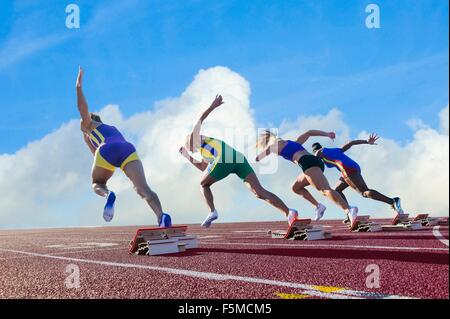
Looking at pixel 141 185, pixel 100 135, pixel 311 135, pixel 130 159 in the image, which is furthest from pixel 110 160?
pixel 311 135

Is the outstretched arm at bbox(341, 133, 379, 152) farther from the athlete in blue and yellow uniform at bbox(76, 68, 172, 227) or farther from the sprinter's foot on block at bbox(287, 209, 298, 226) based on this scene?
the athlete in blue and yellow uniform at bbox(76, 68, 172, 227)

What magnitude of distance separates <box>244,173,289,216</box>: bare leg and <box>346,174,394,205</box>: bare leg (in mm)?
3289

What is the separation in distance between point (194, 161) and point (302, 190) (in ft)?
8.69

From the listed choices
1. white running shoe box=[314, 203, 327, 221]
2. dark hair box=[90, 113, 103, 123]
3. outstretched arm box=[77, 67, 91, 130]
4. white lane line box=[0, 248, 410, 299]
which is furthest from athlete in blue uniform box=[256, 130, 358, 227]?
white lane line box=[0, 248, 410, 299]

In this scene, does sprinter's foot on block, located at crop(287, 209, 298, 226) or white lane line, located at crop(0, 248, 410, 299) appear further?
sprinter's foot on block, located at crop(287, 209, 298, 226)

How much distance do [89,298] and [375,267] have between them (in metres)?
2.50

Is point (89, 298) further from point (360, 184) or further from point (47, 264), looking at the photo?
point (360, 184)

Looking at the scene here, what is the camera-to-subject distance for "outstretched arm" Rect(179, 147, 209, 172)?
823cm

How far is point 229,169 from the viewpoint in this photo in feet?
25.0

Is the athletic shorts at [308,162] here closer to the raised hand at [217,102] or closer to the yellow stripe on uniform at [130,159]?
the raised hand at [217,102]

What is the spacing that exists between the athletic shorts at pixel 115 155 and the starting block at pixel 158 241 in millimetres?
1174

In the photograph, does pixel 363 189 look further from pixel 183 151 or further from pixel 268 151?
pixel 183 151

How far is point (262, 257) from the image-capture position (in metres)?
4.96
